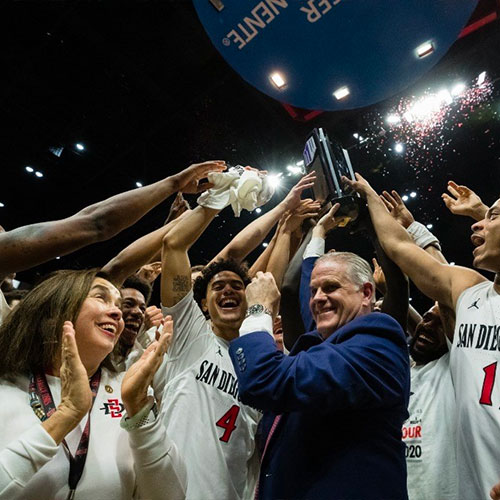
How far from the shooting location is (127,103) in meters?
5.20

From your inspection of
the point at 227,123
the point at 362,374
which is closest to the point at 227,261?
the point at 362,374

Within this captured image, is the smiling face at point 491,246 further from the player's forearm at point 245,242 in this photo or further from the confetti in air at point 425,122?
the confetti in air at point 425,122

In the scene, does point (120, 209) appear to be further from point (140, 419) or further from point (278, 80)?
point (278, 80)

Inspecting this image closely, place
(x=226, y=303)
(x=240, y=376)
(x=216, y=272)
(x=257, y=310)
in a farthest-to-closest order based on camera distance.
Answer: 1. (x=216, y=272)
2. (x=226, y=303)
3. (x=257, y=310)
4. (x=240, y=376)

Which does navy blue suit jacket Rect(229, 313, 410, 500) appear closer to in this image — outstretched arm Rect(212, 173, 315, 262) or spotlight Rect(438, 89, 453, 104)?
outstretched arm Rect(212, 173, 315, 262)

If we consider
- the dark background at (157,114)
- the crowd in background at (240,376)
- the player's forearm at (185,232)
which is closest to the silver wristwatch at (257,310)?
the crowd in background at (240,376)

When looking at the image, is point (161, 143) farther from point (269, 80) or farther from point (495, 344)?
point (495, 344)

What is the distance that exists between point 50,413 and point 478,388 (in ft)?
5.06

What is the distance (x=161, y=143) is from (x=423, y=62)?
15.1 feet

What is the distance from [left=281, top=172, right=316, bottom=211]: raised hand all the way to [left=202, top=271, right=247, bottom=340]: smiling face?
73cm

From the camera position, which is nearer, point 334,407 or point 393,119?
point 334,407

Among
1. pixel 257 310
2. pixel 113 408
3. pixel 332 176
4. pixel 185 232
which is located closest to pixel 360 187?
pixel 332 176

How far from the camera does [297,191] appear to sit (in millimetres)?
2861

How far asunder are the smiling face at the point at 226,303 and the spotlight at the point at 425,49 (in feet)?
4.86
